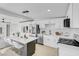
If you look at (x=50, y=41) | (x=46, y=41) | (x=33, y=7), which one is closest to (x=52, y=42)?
(x=50, y=41)

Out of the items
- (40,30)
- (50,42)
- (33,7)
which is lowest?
(50,42)

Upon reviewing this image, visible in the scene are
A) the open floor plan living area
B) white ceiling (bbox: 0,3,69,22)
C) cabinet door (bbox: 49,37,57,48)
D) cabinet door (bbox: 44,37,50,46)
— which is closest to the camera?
the open floor plan living area

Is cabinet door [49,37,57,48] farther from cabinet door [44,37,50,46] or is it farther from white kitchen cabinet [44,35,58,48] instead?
cabinet door [44,37,50,46]

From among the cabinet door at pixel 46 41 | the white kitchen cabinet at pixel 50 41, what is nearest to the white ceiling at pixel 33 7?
the white kitchen cabinet at pixel 50 41

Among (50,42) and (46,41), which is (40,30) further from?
→ (50,42)

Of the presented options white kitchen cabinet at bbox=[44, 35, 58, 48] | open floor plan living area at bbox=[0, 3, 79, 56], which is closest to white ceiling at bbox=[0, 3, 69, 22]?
open floor plan living area at bbox=[0, 3, 79, 56]

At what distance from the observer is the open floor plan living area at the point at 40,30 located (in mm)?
1756

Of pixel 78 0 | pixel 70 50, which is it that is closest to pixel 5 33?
pixel 70 50

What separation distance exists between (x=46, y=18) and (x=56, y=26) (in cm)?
76

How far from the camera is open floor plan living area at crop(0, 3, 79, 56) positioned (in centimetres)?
176

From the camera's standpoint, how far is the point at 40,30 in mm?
4398

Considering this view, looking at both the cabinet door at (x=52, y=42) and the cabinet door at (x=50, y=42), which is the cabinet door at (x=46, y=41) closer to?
the cabinet door at (x=50, y=42)

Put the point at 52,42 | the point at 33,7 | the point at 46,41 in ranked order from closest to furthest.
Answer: the point at 33,7 < the point at 52,42 < the point at 46,41

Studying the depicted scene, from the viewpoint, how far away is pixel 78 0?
4.92 ft
